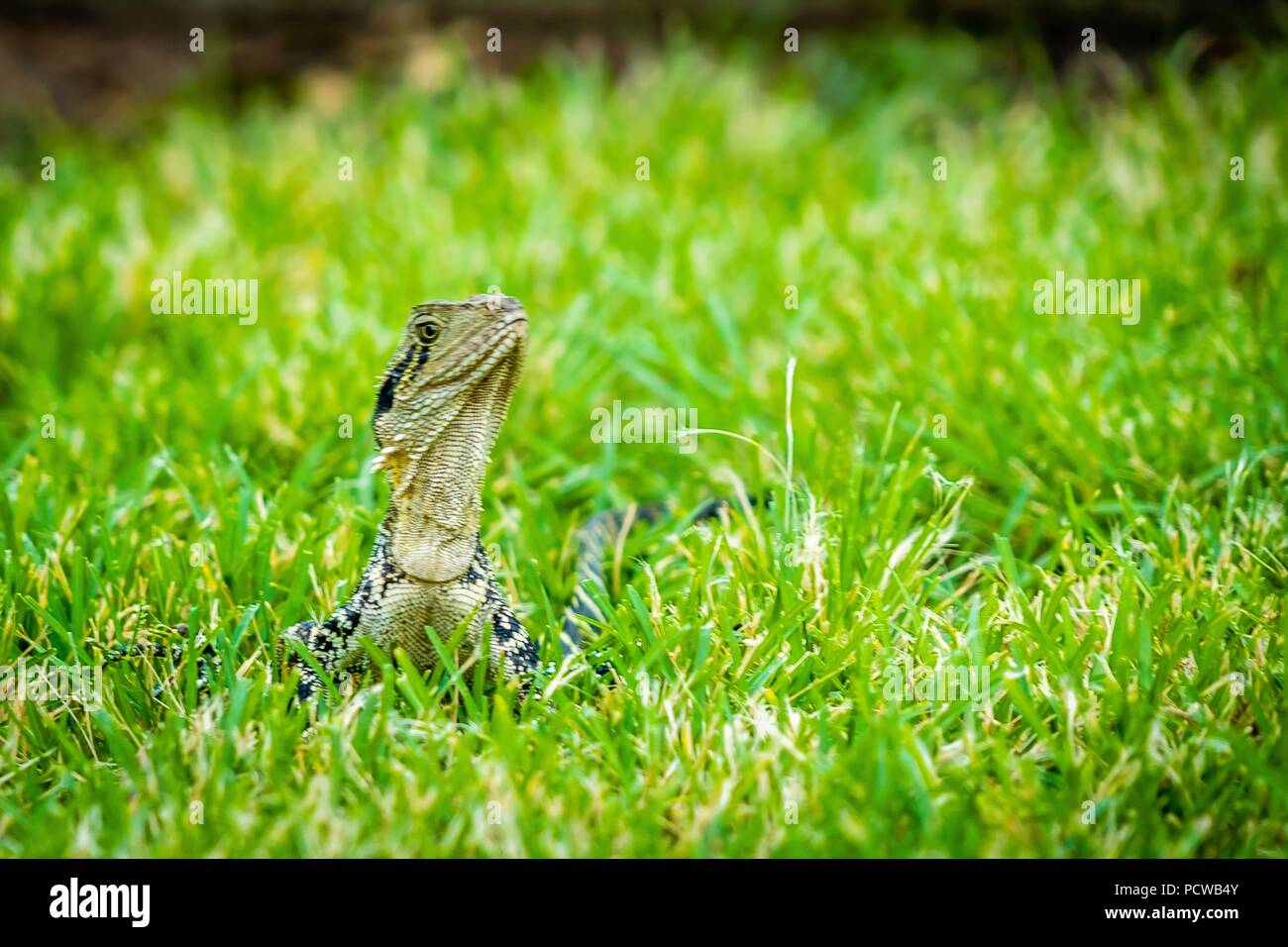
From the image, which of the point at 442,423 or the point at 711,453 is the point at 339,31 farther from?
the point at 442,423

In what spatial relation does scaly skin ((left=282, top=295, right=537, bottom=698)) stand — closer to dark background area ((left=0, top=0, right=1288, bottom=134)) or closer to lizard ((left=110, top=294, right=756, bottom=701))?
lizard ((left=110, top=294, right=756, bottom=701))

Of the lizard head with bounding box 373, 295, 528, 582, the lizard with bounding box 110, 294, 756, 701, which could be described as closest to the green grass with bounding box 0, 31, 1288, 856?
the lizard with bounding box 110, 294, 756, 701

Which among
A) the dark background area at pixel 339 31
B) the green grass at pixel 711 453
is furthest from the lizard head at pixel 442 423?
the dark background area at pixel 339 31

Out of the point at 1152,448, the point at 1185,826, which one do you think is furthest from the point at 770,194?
the point at 1185,826

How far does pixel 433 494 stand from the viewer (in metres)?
3.02

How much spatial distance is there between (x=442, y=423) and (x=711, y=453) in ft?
4.99

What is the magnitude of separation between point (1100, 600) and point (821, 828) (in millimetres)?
1076

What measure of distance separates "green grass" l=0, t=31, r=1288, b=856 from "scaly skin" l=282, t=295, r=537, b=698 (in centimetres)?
13

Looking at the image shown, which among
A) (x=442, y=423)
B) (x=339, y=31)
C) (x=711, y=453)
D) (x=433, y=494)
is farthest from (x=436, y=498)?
(x=339, y=31)

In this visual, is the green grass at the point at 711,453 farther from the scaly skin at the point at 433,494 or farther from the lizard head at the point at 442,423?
the lizard head at the point at 442,423

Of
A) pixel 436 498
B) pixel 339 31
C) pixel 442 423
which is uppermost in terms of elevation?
pixel 339 31
